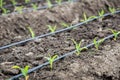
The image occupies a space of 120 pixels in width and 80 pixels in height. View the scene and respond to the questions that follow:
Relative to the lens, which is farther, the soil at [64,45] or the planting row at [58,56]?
the soil at [64,45]

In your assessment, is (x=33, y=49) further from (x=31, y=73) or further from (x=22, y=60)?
(x=31, y=73)

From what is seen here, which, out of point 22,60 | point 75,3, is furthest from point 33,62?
point 75,3

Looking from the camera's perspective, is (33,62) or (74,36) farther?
(74,36)

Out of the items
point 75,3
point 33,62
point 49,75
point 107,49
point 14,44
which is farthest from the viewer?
point 75,3

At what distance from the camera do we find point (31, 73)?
2.83 m

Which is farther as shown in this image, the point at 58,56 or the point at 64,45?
the point at 64,45

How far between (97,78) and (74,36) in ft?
3.78

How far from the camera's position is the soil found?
2801 millimetres

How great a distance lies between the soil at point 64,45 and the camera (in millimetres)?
2801

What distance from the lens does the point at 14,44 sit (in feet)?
11.8

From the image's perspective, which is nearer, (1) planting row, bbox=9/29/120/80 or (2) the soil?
(1) planting row, bbox=9/29/120/80

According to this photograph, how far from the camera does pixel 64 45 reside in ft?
11.4

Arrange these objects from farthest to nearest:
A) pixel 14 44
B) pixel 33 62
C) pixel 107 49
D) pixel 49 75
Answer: pixel 14 44 → pixel 107 49 → pixel 33 62 → pixel 49 75

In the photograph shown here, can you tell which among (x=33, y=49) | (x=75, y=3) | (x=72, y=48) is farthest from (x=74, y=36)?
(x=75, y=3)
